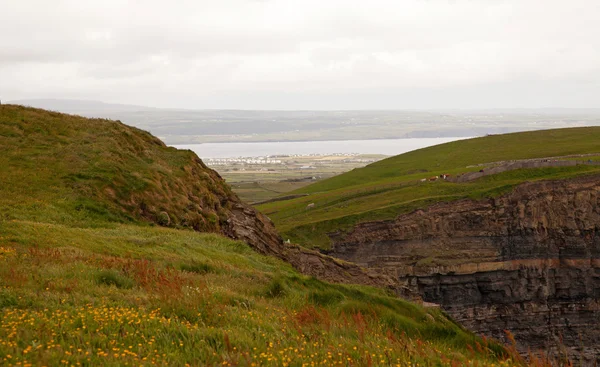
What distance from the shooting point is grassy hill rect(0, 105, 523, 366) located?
8.70 meters

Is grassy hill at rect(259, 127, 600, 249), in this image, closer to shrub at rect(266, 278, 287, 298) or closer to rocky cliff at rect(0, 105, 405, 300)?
rocky cliff at rect(0, 105, 405, 300)

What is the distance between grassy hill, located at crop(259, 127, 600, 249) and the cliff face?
6.46 feet

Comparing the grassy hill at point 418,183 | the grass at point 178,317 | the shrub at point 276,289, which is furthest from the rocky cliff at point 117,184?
the grassy hill at point 418,183

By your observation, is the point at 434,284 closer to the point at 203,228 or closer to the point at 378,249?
the point at 378,249

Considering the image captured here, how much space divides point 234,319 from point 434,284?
42.9 metres

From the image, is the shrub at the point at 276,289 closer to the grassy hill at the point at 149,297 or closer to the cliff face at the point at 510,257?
the grassy hill at the point at 149,297

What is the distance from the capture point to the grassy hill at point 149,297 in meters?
8.70

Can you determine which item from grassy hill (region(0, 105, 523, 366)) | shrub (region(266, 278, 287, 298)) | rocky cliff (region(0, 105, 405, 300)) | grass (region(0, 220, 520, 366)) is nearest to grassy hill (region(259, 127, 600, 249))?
rocky cliff (region(0, 105, 405, 300))

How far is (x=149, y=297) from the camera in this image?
11.4m

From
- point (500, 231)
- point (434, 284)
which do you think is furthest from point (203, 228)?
point (500, 231)

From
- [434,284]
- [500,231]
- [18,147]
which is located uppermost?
[18,147]

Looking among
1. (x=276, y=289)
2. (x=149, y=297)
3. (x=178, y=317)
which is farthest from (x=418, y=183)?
(x=178, y=317)

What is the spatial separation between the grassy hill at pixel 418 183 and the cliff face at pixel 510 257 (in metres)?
1.97

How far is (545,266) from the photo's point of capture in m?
→ 53.2
